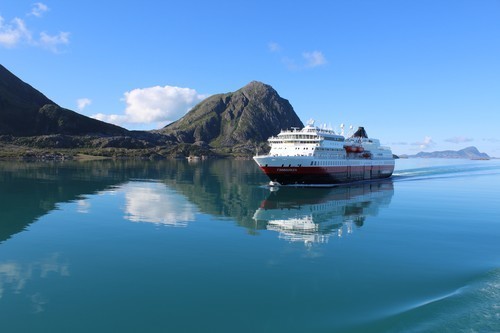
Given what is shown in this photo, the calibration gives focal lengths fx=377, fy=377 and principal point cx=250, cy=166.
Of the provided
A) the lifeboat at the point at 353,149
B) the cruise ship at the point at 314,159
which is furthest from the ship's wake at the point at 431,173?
the cruise ship at the point at 314,159

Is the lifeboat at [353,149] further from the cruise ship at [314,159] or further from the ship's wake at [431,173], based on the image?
the ship's wake at [431,173]

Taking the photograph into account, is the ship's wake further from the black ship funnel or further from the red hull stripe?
the red hull stripe

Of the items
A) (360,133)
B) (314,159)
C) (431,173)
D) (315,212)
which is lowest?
(315,212)

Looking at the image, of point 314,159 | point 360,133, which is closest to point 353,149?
point 360,133

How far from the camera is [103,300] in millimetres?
19828

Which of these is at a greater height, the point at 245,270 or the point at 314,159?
the point at 314,159

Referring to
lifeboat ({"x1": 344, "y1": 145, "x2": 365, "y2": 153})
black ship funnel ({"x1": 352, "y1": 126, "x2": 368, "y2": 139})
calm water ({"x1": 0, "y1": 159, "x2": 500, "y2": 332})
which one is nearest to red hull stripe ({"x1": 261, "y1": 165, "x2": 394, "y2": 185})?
lifeboat ({"x1": 344, "y1": 145, "x2": 365, "y2": 153})

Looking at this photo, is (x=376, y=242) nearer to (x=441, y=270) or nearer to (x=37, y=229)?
(x=441, y=270)

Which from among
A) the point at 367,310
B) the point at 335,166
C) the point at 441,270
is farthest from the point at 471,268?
the point at 335,166

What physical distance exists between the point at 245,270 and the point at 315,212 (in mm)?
27252

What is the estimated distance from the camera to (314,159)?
81.2m

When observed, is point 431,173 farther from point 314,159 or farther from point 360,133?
point 314,159

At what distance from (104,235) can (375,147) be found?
321 ft

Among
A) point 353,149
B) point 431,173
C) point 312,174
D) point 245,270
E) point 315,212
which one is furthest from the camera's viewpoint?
point 431,173
